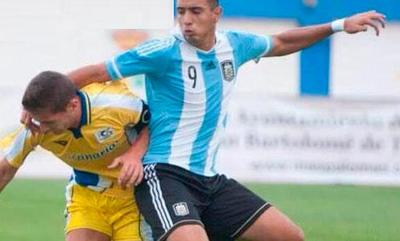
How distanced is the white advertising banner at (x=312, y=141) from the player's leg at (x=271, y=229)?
25.4ft

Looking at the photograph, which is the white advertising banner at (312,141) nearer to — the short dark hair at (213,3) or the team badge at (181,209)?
the short dark hair at (213,3)

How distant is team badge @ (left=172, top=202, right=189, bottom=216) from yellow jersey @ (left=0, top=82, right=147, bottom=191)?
18.4 inches

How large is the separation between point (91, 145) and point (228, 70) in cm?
82

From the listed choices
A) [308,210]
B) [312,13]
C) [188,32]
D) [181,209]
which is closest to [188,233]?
[181,209]

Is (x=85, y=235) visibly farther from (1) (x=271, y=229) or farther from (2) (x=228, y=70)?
(2) (x=228, y=70)

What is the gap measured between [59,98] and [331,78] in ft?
51.2

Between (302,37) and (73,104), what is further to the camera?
(302,37)

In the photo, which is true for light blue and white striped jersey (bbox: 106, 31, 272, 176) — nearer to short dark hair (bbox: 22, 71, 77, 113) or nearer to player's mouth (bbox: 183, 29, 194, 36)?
player's mouth (bbox: 183, 29, 194, 36)

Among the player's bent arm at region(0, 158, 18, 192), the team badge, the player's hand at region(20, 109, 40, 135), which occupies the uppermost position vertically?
the player's hand at region(20, 109, 40, 135)

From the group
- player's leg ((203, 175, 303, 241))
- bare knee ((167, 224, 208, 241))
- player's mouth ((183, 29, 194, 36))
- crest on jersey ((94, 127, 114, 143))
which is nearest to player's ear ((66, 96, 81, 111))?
crest on jersey ((94, 127, 114, 143))

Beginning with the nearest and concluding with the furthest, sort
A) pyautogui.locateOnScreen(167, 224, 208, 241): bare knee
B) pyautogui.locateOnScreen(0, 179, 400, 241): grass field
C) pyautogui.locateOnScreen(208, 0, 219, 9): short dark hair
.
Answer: pyautogui.locateOnScreen(167, 224, 208, 241): bare knee, pyautogui.locateOnScreen(208, 0, 219, 9): short dark hair, pyautogui.locateOnScreen(0, 179, 400, 241): grass field

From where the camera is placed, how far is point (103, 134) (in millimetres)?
6570

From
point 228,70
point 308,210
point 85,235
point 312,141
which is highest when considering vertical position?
point 228,70

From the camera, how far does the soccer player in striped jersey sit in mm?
6477
